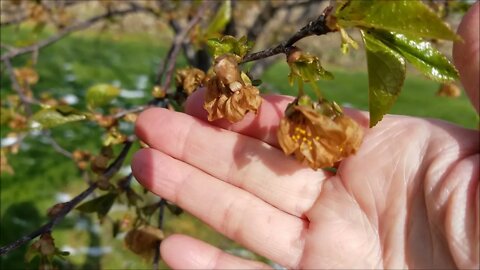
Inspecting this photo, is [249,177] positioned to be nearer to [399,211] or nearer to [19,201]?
[399,211]

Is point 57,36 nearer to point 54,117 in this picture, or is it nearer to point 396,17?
point 54,117

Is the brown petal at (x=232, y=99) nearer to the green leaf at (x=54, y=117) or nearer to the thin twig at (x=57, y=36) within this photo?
the green leaf at (x=54, y=117)

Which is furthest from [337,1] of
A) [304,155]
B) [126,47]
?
[126,47]

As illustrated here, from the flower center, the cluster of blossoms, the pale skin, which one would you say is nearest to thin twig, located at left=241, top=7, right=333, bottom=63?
the cluster of blossoms

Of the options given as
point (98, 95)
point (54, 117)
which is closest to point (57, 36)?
point (98, 95)

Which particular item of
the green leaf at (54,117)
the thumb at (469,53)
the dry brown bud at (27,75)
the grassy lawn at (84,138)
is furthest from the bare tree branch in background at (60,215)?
the dry brown bud at (27,75)

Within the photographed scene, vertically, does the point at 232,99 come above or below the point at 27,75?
above
